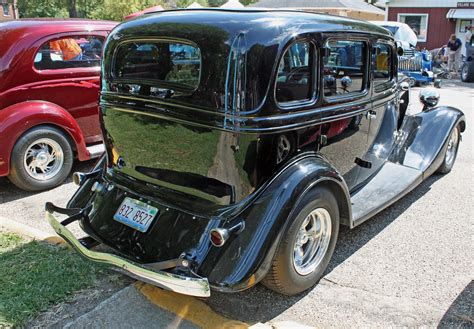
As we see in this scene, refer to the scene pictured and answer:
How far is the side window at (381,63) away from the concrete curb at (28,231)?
3.16 m

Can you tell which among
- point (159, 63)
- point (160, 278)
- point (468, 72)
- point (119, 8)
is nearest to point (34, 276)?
point (160, 278)

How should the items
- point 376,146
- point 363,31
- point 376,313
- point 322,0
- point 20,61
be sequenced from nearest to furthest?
1. point 376,313
2. point 363,31
3. point 376,146
4. point 20,61
5. point 322,0

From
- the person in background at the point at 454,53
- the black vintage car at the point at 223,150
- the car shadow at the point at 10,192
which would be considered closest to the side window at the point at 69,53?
the car shadow at the point at 10,192

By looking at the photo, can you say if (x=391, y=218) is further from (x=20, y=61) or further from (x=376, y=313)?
(x=20, y=61)

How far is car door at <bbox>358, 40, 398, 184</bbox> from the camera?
4188 mm

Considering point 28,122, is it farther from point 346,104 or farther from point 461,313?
point 461,313

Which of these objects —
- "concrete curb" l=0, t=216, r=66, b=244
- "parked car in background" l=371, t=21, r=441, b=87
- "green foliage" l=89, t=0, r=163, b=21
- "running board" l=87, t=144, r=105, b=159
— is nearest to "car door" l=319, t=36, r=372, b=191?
"concrete curb" l=0, t=216, r=66, b=244

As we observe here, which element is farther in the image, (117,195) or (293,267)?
(117,195)

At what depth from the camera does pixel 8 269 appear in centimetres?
339

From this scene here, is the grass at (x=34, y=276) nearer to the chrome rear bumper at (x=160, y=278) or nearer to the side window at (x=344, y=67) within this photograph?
the chrome rear bumper at (x=160, y=278)

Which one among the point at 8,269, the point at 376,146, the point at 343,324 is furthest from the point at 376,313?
the point at 8,269

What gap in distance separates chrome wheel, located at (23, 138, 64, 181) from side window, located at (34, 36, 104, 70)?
0.92 metres

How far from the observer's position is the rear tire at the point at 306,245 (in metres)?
2.98

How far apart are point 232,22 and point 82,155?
329 centimetres
